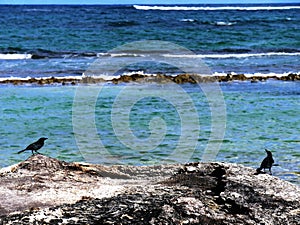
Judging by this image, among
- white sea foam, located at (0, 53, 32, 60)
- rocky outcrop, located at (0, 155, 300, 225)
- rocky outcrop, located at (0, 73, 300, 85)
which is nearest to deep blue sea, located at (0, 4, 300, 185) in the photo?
white sea foam, located at (0, 53, 32, 60)

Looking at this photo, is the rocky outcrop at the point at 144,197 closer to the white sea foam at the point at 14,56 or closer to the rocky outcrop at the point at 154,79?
the rocky outcrop at the point at 154,79

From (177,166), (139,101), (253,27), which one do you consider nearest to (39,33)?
(253,27)

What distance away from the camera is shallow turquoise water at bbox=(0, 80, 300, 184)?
27.7 feet

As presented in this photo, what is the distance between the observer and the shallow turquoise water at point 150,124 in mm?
8445

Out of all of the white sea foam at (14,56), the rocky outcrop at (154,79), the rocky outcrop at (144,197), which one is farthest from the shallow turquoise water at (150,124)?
the white sea foam at (14,56)

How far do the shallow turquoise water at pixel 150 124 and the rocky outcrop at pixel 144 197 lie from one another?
405cm

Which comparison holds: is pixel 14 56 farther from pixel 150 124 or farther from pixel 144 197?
pixel 144 197

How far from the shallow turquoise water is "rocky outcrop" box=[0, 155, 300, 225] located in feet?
13.3

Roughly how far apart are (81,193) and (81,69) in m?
20.5

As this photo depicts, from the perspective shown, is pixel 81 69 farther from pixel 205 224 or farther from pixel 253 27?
pixel 253 27

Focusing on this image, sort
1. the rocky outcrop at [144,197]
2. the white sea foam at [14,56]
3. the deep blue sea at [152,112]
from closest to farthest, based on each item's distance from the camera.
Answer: the rocky outcrop at [144,197] → the deep blue sea at [152,112] → the white sea foam at [14,56]

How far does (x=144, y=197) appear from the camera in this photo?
2797 millimetres

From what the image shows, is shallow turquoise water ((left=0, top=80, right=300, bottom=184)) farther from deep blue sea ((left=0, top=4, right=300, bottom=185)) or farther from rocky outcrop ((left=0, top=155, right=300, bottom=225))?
rocky outcrop ((left=0, top=155, right=300, bottom=225))

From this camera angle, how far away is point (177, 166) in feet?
12.7
